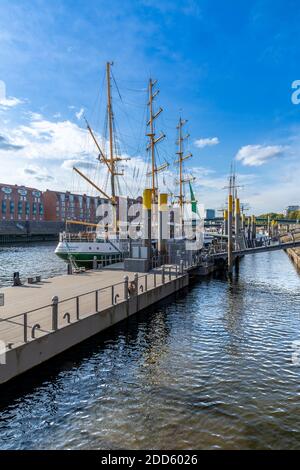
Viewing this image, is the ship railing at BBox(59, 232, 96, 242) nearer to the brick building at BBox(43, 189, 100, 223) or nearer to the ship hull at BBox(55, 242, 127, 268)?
the ship hull at BBox(55, 242, 127, 268)

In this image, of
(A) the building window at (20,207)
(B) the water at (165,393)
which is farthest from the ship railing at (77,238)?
(A) the building window at (20,207)

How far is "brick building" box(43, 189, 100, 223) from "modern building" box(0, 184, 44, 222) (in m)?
4.00

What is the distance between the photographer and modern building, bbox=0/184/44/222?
116m

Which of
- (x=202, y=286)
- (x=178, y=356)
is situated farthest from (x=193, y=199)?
(x=178, y=356)

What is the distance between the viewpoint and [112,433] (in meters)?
7.25

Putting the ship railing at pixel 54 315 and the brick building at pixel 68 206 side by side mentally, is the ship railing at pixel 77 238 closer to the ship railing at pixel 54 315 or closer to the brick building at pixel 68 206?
the ship railing at pixel 54 315

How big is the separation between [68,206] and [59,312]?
136136mm

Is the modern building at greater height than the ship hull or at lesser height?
greater

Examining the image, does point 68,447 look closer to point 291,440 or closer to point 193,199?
point 291,440

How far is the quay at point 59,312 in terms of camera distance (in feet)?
31.2

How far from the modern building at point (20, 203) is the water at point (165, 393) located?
11034cm

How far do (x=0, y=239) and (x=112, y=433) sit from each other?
98.1m

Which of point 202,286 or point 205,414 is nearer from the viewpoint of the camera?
point 205,414

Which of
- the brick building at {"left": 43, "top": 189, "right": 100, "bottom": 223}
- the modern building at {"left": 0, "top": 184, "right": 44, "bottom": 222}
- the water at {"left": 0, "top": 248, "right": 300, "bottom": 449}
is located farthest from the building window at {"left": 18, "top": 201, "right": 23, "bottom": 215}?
the water at {"left": 0, "top": 248, "right": 300, "bottom": 449}
